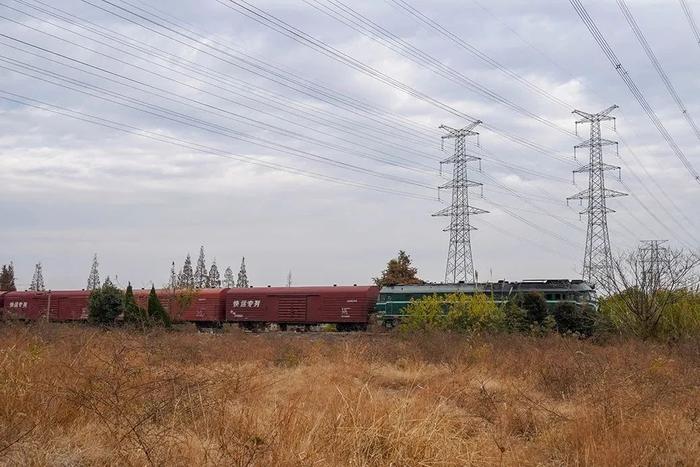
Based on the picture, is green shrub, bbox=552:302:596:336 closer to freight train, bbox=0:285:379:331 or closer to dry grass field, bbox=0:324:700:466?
freight train, bbox=0:285:379:331

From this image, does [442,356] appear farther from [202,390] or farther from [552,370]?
[202,390]

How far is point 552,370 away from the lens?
12961 mm

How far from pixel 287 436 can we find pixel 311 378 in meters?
5.75

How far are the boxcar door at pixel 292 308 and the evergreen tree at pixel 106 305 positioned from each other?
30.2 ft

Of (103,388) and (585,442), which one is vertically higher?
(103,388)

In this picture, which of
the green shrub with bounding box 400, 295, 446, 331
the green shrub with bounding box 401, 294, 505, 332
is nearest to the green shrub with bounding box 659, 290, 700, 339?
the green shrub with bounding box 401, 294, 505, 332

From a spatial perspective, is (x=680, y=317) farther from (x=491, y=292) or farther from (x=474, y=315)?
(x=491, y=292)

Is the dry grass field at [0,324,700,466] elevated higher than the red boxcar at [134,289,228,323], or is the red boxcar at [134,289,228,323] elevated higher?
the red boxcar at [134,289,228,323]

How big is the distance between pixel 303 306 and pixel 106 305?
1119cm

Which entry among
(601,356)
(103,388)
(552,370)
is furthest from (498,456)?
(601,356)

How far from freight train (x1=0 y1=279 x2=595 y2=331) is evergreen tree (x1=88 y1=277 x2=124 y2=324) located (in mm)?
2044

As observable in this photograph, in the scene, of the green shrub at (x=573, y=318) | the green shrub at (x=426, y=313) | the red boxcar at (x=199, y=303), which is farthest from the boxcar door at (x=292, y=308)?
the green shrub at (x=573, y=318)

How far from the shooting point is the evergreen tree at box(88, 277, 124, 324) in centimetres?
3881

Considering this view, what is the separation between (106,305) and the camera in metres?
39.0
